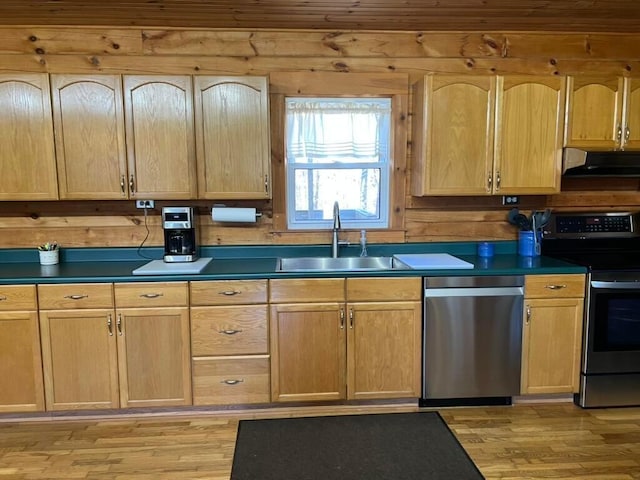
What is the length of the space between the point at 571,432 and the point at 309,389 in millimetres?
1480

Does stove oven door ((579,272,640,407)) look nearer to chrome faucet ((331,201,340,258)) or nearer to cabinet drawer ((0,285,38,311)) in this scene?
chrome faucet ((331,201,340,258))

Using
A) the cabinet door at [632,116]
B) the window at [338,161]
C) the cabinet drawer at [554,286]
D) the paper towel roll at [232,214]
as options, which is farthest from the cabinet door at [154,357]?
the cabinet door at [632,116]

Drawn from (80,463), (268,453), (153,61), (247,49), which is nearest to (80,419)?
(80,463)

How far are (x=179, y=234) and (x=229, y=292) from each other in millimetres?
543

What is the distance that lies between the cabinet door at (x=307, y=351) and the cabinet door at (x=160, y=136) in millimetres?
984

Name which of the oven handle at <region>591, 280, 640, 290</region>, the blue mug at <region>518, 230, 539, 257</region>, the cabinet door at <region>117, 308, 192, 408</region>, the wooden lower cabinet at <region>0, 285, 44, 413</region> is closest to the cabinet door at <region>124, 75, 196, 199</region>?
the cabinet door at <region>117, 308, 192, 408</region>

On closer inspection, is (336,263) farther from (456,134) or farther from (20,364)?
(20,364)

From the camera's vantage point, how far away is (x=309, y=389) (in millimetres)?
2789

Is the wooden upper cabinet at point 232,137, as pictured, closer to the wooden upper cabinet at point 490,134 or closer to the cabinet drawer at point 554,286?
the wooden upper cabinet at point 490,134

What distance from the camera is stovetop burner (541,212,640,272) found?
10.7 feet

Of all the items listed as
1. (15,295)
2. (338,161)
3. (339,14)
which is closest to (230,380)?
(15,295)

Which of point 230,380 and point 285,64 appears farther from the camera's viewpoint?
point 285,64

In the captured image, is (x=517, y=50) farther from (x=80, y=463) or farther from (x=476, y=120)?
(x=80, y=463)

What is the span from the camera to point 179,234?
294 cm
